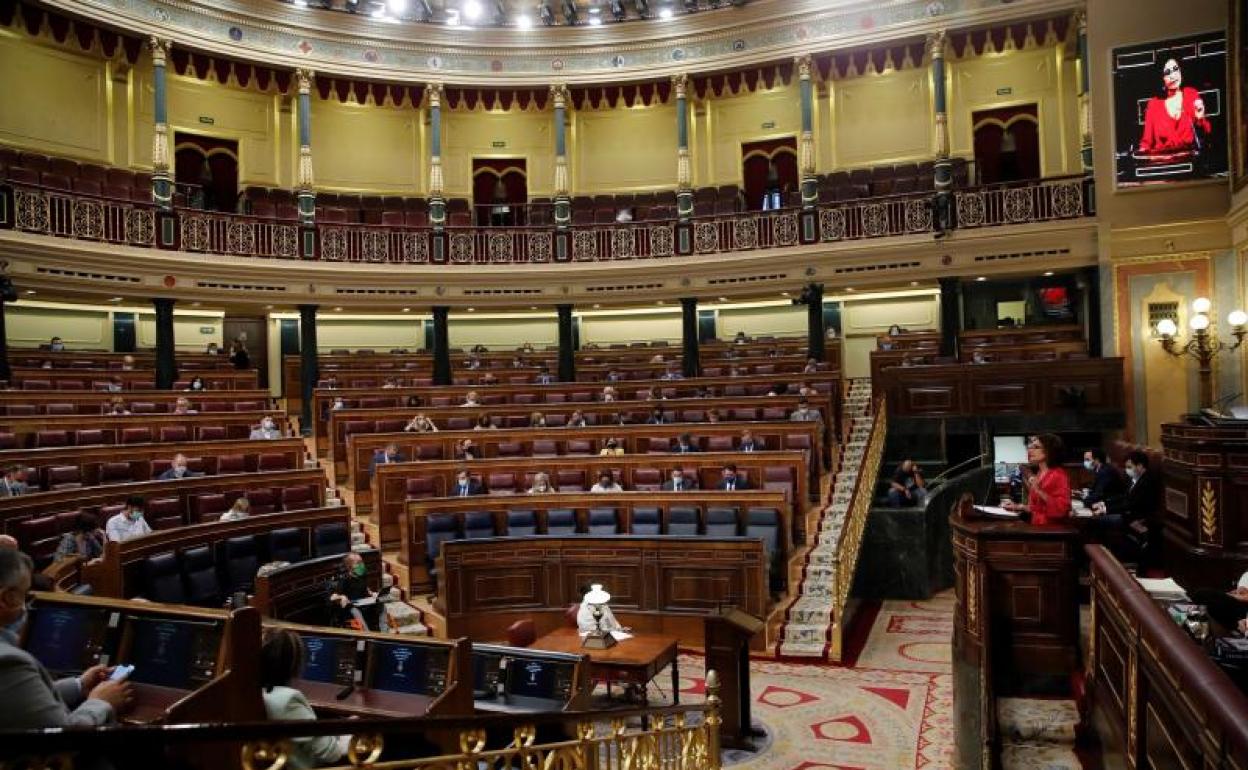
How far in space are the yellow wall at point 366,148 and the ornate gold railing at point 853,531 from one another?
11.7m

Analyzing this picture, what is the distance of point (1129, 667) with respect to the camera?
10.2ft

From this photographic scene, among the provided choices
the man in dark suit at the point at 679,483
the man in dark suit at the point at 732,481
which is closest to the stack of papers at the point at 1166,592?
the man in dark suit at the point at 732,481

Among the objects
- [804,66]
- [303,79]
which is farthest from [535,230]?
[804,66]

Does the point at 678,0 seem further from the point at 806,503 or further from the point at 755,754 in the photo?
the point at 755,754

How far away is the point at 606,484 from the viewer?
9.59m

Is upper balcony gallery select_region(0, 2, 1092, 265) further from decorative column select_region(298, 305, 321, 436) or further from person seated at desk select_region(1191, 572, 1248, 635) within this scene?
person seated at desk select_region(1191, 572, 1248, 635)

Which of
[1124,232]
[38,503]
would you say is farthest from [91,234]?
[1124,232]

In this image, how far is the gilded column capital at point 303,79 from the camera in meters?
15.6

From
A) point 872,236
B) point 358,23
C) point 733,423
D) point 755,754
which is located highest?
point 358,23

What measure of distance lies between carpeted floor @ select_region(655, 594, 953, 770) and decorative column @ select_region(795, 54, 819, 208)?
8988 millimetres

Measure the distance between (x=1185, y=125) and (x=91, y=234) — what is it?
601 inches

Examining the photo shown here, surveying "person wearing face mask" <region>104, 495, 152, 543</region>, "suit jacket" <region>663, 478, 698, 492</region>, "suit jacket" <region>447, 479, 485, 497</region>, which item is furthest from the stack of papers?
"suit jacket" <region>447, 479, 485, 497</region>

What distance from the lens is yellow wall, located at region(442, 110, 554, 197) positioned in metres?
18.9

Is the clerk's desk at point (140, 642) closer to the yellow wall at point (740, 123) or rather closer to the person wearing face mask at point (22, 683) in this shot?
the person wearing face mask at point (22, 683)
